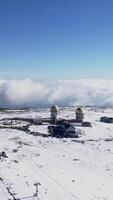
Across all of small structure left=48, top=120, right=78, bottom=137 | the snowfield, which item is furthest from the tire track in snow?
small structure left=48, top=120, right=78, bottom=137

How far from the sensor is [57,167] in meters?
40.5

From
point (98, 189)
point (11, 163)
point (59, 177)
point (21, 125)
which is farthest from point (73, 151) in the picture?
point (21, 125)

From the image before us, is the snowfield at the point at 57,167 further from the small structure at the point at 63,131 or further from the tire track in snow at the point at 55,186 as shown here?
the small structure at the point at 63,131

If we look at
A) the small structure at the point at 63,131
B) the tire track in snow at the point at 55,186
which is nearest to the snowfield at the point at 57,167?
the tire track in snow at the point at 55,186

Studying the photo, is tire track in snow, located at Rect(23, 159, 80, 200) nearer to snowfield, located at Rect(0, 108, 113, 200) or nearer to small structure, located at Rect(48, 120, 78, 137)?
snowfield, located at Rect(0, 108, 113, 200)

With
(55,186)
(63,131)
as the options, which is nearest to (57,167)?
(55,186)

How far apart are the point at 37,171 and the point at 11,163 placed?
4.67 metres

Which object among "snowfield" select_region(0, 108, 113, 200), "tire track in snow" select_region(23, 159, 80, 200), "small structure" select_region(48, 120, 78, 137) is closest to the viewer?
"tire track in snow" select_region(23, 159, 80, 200)

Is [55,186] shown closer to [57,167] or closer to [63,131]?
[57,167]

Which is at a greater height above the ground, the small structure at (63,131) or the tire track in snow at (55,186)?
the small structure at (63,131)

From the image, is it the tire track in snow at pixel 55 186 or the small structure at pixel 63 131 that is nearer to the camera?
the tire track in snow at pixel 55 186

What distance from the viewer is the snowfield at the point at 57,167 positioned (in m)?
30.4

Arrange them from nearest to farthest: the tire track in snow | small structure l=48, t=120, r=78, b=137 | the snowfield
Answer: the tire track in snow, the snowfield, small structure l=48, t=120, r=78, b=137

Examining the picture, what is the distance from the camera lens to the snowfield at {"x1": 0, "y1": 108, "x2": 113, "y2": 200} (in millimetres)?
30406
